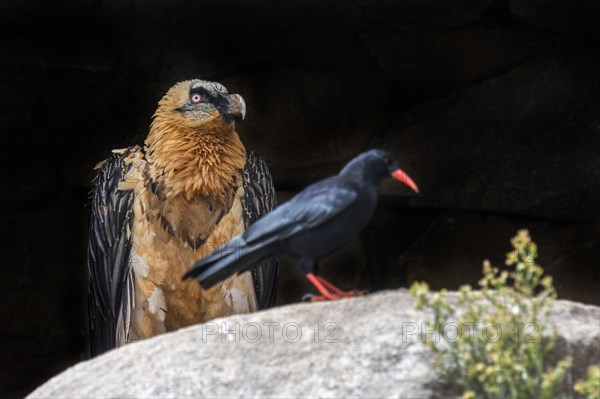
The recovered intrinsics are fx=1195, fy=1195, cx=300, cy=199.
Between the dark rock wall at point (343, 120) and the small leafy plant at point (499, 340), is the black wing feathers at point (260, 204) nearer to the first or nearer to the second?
the dark rock wall at point (343, 120)

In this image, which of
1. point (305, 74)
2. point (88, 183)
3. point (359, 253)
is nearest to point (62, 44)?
point (88, 183)

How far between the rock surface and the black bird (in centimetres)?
16

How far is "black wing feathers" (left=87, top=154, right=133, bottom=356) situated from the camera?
4145 mm

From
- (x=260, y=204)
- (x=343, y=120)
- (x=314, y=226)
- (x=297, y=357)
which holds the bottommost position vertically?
(x=297, y=357)

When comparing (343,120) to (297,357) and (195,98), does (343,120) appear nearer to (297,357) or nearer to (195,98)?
(195,98)

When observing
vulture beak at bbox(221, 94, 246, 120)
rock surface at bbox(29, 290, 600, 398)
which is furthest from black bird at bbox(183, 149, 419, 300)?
vulture beak at bbox(221, 94, 246, 120)

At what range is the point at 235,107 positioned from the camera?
4.02 m

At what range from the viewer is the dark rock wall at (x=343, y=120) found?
Answer: 4699mm

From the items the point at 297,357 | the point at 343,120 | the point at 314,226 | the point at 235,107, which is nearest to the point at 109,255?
the point at 235,107

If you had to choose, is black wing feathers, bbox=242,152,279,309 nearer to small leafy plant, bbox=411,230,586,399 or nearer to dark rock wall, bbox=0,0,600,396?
dark rock wall, bbox=0,0,600,396

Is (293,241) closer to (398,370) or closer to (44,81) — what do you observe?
(398,370)

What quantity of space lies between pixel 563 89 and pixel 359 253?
1059mm

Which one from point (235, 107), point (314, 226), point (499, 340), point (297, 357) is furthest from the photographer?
point (235, 107)

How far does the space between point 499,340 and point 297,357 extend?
47 centimetres
